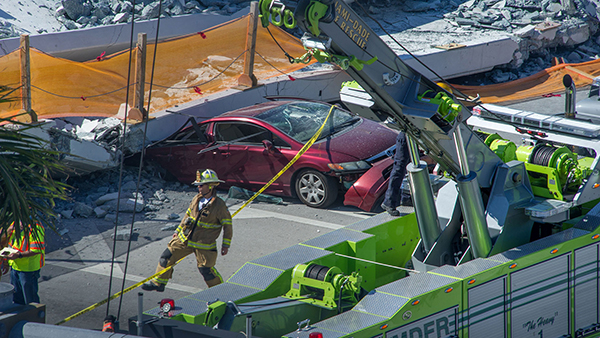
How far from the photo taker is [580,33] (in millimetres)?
20188

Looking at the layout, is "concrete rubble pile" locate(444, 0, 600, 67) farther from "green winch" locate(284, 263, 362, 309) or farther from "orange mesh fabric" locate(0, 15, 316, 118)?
"green winch" locate(284, 263, 362, 309)

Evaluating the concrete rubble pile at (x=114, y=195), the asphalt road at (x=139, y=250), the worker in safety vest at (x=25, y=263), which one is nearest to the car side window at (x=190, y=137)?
the concrete rubble pile at (x=114, y=195)

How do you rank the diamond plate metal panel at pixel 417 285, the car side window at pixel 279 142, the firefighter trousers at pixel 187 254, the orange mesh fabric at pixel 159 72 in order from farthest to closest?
the orange mesh fabric at pixel 159 72 → the car side window at pixel 279 142 → the firefighter trousers at pixel 187 254 → the diamond plate metal panel at pixel 417 285

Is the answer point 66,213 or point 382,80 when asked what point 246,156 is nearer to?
point 66,213

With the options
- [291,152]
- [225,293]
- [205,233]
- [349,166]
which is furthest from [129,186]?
[225,293]

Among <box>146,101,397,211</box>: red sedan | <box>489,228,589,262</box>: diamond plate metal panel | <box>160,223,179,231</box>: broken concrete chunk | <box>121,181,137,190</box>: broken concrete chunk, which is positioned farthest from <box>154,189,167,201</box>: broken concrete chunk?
<box>489,228,589,262</box>: diamond plate metal panel

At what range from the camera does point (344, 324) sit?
16.6 ft

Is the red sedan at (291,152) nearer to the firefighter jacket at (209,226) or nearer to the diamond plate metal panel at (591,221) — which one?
the firefighter jacket at (209,226)

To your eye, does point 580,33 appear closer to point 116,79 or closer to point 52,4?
point 116,79

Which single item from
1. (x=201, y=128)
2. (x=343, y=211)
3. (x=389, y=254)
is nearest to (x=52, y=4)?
(x=201, y=128)

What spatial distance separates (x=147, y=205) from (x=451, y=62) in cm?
973

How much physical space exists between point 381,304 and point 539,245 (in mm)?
1791

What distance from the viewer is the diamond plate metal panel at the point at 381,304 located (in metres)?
5.16

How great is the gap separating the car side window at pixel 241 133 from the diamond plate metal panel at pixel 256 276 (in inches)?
207
